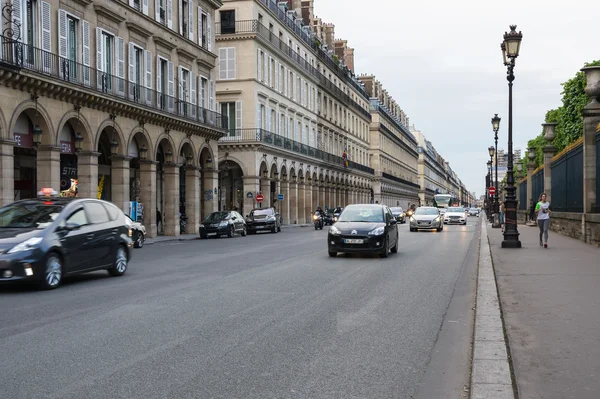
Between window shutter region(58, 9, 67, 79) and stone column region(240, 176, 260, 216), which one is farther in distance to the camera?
stone column region(240, 176, 260, 216)

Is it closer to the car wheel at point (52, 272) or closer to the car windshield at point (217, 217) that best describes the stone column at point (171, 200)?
the car windshield at point (217, 217)

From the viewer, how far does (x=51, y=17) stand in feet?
87.7

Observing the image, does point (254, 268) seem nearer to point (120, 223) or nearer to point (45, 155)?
point (120, 223)

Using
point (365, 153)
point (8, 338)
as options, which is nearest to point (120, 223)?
point (8, 338)

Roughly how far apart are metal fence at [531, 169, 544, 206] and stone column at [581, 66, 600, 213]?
15.8 m

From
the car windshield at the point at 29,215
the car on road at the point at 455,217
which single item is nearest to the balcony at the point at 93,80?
the car windshield at the point at 29,215

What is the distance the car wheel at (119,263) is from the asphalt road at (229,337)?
43 centimetres

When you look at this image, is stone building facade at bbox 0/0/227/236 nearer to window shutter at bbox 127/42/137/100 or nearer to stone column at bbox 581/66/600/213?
window shutter at bbox 127/42/137/100

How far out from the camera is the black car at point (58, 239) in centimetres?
1150

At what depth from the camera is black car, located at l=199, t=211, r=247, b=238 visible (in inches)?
1390

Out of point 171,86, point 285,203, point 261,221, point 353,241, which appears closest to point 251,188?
point 285,203

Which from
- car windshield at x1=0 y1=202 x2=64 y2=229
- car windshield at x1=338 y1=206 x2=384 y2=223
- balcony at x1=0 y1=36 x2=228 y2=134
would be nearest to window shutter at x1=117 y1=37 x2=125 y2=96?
balcony at x1=0 y1=36 x2=228 y2=134

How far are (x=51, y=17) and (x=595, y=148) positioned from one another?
1942 centimetres

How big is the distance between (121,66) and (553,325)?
90.1 feet
